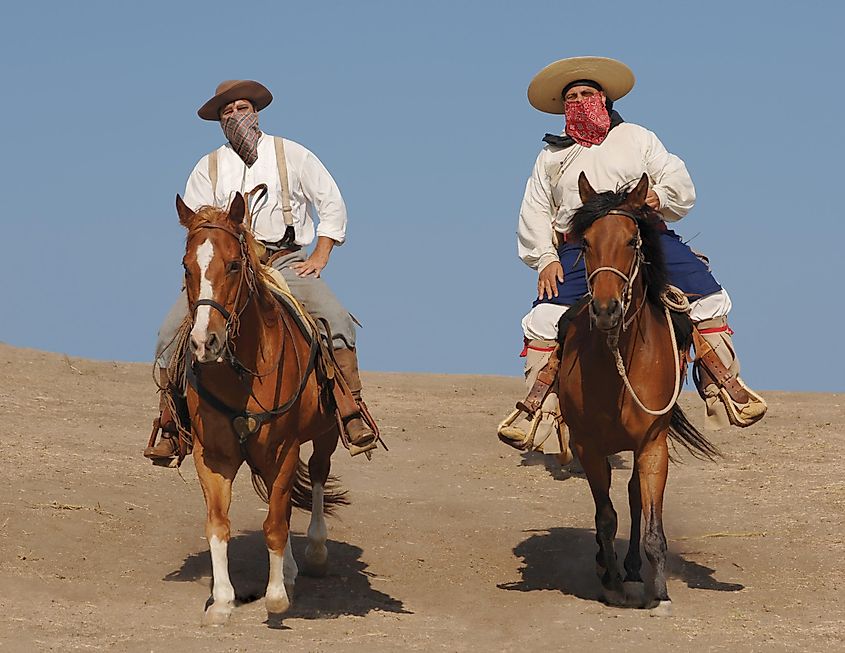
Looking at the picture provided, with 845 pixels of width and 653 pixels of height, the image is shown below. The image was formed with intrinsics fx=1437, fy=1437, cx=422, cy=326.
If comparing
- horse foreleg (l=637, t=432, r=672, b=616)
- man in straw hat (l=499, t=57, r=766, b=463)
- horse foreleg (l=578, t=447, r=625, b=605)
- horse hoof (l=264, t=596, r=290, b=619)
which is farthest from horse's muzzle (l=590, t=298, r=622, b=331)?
horse hoof (l=264, t=596, r=290, b=619)

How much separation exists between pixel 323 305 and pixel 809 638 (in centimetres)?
344

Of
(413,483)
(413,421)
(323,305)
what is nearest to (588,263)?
(323,305)

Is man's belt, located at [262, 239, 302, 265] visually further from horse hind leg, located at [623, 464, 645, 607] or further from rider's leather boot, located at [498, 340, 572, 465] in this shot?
horse hind leg, located at [623, 464, 645, 607]

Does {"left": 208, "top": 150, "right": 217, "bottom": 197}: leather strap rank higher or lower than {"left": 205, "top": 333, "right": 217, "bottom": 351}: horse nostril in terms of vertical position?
higher

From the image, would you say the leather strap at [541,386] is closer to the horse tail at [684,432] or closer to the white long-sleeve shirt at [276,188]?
the horse tail at [684,432]

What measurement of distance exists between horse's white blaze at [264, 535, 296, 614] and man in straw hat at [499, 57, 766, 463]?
181 cm

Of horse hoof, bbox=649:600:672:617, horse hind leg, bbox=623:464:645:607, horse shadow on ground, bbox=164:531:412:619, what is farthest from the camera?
horse hind leg, bbox=623:464:645:607

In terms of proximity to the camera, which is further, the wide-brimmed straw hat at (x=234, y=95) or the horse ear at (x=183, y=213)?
the wide-brimmed straw hat at (x=234, y=95)

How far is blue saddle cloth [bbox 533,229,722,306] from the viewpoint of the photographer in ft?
30.7

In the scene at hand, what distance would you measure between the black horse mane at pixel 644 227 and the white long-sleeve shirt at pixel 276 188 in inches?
67.6

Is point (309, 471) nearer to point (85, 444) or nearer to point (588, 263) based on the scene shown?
point (588, 263)

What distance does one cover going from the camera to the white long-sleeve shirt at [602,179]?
377 inches

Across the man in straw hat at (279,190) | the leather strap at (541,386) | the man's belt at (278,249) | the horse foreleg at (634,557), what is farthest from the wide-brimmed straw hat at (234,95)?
the horse foreleg at (634,557)

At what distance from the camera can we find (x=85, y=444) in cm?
1331
